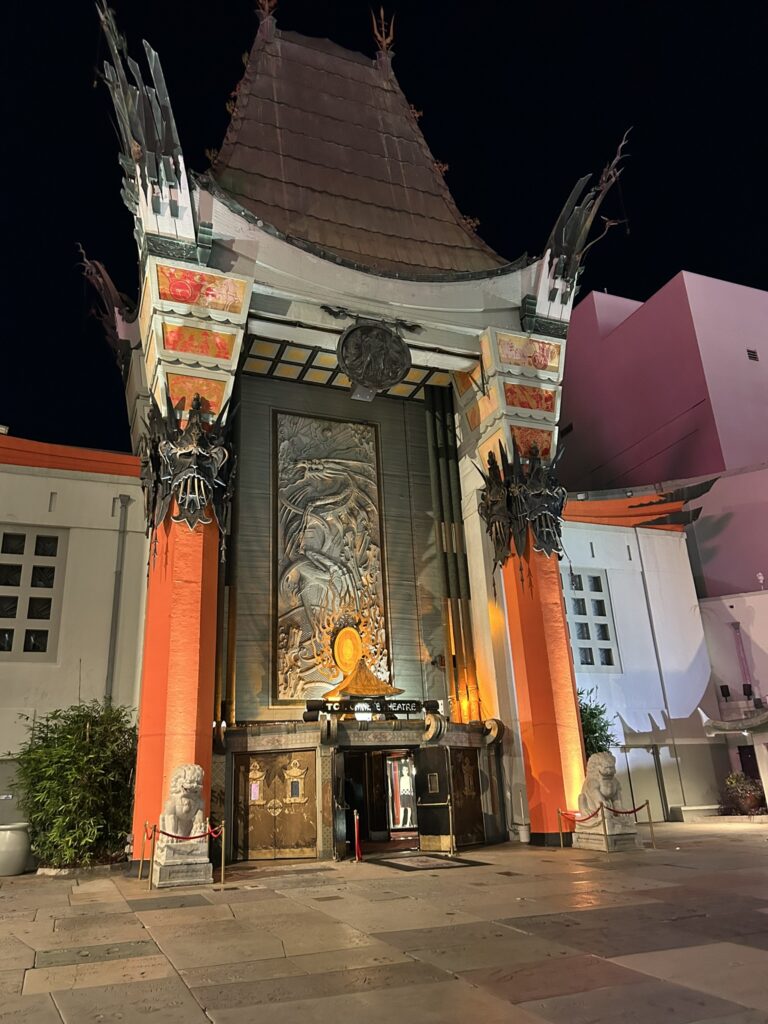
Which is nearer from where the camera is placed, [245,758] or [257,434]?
[245,758]

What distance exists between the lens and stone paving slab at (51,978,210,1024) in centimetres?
411

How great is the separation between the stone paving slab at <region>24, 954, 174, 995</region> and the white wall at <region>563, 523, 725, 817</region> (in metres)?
15.0

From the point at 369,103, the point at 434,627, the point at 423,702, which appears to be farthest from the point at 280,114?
the point at 423,702

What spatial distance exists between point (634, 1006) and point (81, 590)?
527 inches

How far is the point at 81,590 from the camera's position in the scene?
15.0m

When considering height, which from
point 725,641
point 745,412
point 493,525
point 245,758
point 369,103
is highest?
point 369,103

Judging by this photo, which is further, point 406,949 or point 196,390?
point 196,390

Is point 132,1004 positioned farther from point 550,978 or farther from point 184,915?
point 184,915

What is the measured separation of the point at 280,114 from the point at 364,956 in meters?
19.0

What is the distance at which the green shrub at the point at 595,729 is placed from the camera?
17000mm

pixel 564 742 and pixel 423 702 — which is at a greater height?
pixel 423 702

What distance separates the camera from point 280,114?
18.6 meters

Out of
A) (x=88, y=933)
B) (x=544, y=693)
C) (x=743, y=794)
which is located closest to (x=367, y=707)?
(x=544, y=693)

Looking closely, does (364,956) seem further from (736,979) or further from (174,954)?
(736,979)
